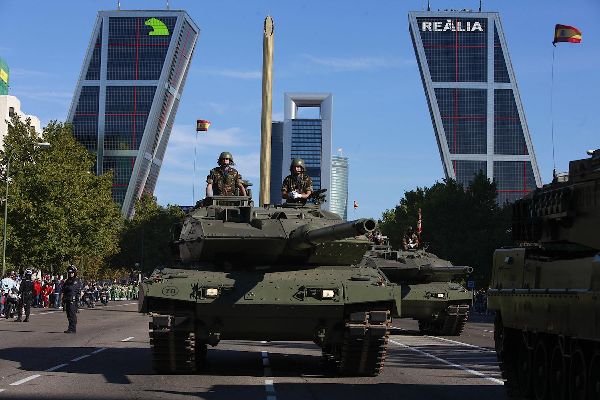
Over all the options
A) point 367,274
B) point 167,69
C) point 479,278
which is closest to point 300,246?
point 367,274

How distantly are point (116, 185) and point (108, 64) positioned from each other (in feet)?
68.5

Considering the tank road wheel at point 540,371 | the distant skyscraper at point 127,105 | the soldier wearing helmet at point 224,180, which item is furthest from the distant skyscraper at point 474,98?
the tank road wheel at point 540,371

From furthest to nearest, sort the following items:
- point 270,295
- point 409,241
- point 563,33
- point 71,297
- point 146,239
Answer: point 146,239
point 563,33
point 409,241
point 71,297
point 270,295

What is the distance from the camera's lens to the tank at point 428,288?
3048cm

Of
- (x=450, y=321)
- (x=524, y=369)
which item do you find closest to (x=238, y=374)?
(x=524, y=369)

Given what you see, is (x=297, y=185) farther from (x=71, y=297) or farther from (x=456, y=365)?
(x=71, y=297)

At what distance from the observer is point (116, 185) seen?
197375 mm

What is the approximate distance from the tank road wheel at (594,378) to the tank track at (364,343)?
629 cm

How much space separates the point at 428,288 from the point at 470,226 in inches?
2120

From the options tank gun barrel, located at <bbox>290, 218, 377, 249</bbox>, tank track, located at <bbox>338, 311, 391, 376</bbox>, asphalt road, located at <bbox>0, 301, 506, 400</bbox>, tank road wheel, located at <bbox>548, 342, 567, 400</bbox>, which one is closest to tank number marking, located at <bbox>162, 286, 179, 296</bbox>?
asphalt road, located at <bbox>0, 301, 506, 400</bbox>

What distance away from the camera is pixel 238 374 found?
1748 centimetres

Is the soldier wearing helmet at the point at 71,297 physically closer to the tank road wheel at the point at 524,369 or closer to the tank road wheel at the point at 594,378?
Result: the tank road wheel at the point at 524,369

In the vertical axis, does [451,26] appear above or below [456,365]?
above

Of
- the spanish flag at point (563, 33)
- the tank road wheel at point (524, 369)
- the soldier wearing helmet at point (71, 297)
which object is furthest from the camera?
the spanish flag at point (563, 33)
